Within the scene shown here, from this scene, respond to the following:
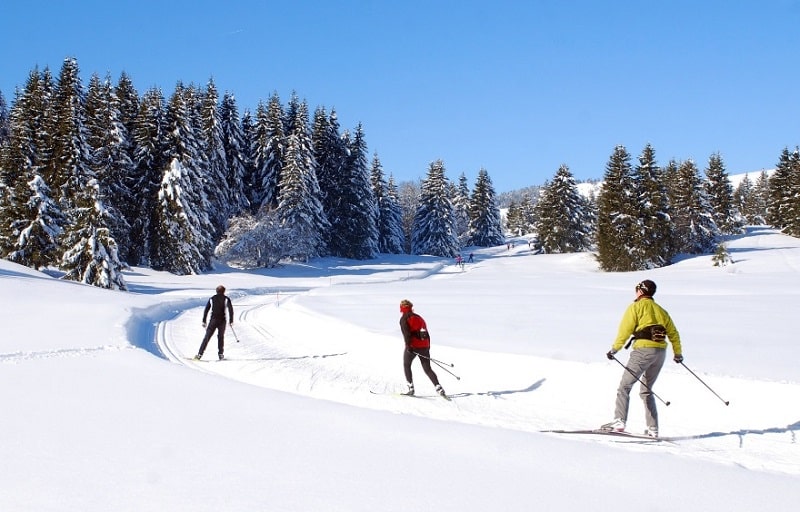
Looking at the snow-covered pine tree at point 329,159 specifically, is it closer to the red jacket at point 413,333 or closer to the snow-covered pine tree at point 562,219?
the snow-covered pine tree at point 562,219

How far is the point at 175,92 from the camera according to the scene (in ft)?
142

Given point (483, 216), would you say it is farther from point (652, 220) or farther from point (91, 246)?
point (91, 246)

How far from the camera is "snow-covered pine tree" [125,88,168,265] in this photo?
42.1m

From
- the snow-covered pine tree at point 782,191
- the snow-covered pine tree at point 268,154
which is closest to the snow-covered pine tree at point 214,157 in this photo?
the snow-covered pine tree at point 268,154

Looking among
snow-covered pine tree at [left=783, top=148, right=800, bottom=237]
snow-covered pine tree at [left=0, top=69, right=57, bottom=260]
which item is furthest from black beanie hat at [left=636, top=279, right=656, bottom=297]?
snow-covered pine tree at [left=783, top=148, right=800, bottom=237]

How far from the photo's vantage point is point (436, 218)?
7188 centimetres

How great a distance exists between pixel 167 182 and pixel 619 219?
116 feet

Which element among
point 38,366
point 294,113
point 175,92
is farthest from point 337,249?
point 38,366

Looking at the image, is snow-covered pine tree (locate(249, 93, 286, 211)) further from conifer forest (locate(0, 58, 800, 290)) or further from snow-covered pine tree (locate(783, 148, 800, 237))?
snow-covered pine tree (locate(783, 148, 800, 237))

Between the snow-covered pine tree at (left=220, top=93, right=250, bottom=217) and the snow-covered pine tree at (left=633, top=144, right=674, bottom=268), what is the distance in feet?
118

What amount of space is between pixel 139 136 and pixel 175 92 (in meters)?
4.42

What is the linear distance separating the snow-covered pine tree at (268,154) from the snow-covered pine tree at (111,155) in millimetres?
14569

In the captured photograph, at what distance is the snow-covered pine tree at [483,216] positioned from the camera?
83.9m

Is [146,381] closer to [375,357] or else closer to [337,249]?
[375,357]
